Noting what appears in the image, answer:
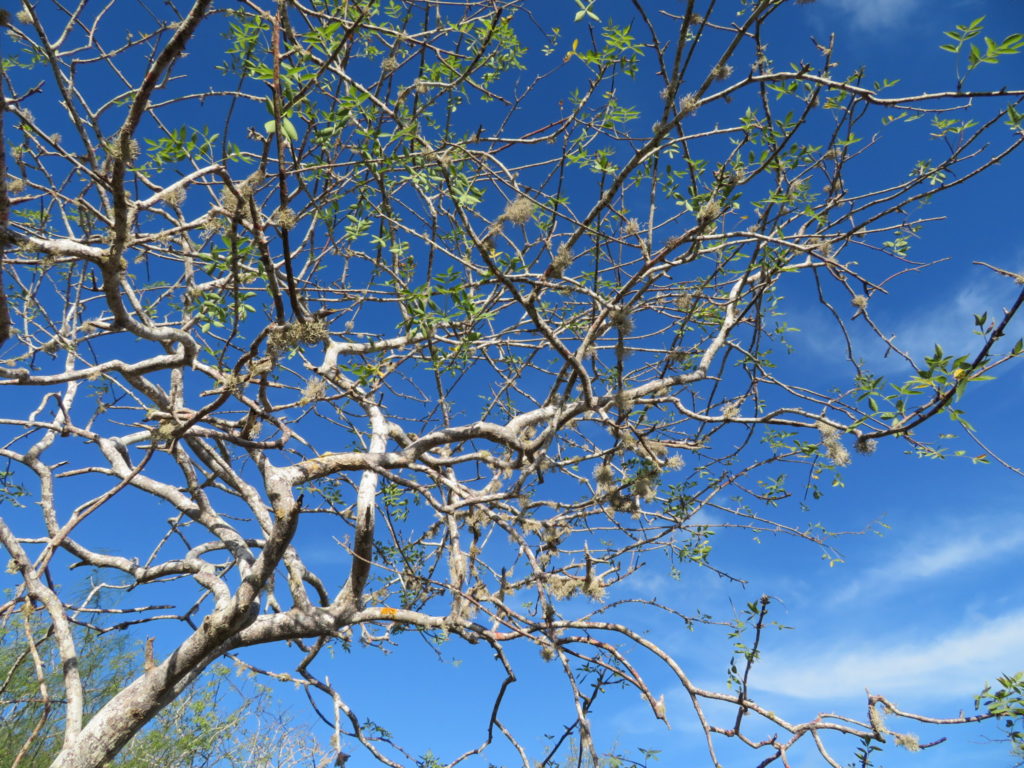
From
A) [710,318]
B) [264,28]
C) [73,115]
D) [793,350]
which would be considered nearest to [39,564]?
[73,115]

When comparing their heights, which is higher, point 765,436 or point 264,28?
point 264,28

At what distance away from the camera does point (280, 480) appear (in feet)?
11.7

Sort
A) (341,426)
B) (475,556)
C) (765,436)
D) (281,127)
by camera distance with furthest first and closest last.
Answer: (341,426) < (475,556) < (765,436) < (281,127)

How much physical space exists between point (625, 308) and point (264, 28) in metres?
2.58

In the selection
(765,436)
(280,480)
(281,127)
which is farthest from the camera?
(765,436)

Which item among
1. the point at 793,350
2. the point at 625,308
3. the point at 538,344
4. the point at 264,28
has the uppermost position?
the point at 793,350

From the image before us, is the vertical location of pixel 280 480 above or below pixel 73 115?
below

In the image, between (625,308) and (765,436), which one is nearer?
(625,308)

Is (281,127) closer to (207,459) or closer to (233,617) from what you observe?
(233,617)

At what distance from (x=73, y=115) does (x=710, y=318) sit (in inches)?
157

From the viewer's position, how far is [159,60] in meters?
2.10

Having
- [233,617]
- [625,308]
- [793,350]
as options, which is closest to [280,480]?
[233,617]

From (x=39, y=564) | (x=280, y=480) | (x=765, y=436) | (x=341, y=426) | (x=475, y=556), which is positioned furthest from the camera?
(x=341, y=426)

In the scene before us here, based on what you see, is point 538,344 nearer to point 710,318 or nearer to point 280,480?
point 710,318
